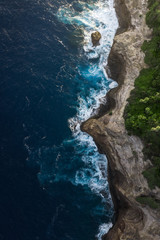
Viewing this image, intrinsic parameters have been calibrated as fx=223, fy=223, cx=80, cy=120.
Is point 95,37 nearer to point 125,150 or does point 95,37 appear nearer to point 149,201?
point 125,150

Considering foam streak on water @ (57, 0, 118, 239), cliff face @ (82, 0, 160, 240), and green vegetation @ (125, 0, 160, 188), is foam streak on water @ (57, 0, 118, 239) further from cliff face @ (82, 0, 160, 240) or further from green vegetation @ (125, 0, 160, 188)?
green vegetation @ (125, 0, 160, 188)

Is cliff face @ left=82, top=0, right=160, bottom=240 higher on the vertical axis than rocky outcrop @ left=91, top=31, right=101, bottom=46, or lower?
lower

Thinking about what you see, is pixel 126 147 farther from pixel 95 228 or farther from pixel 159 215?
pixel 95 228

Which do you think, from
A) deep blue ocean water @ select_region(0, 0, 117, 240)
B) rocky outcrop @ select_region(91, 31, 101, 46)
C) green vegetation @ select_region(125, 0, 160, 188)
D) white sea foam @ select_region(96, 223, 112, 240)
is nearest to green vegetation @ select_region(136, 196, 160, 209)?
green vegetation @ select_region(125, 0, 160, 188)

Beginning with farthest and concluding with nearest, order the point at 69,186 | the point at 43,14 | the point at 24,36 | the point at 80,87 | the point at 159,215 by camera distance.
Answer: the point at 43,14, the point at 24,36, the point at 80,87, the point at 69,186, the point at 159,215

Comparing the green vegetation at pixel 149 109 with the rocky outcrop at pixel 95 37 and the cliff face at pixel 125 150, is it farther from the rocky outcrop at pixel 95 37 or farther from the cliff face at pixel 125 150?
the rocky outcrop at pixel 95 37

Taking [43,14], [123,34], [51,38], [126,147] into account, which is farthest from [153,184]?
[43,14]

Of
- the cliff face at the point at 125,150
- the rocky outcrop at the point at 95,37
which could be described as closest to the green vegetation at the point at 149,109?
the cliff face at the point at 125,150
